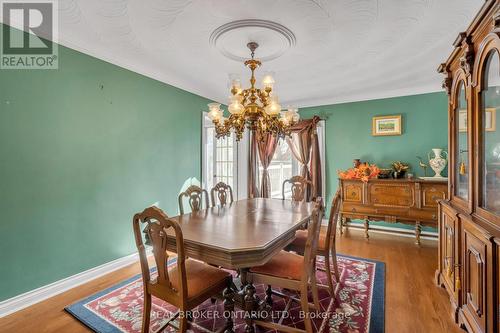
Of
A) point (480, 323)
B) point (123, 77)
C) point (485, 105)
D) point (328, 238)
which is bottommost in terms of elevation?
point (480, 323)

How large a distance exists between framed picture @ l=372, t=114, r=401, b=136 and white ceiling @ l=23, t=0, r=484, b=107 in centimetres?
68

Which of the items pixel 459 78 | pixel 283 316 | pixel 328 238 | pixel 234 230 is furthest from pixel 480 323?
pixel 459 78

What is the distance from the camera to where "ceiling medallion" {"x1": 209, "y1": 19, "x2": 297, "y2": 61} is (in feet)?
7.14

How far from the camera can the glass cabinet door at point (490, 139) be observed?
58.0 inches

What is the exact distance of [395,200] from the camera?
3730 millimetres

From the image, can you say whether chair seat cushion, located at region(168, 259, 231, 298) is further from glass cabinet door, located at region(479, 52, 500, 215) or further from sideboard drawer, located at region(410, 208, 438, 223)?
sideboard drawer, located at region(410, 208, 438, 223)

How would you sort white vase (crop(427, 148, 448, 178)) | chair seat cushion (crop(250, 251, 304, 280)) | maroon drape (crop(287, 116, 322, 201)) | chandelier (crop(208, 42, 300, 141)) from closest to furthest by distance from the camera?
chair seat cushion (crop(250, 251, 304, 280))
chandelier (crop(208, 42, 300, 141))
white vase (crop(427, 148, 448, 178))
maroon drape (crop(287, 116, 322, 201))

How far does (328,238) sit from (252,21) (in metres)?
2.09

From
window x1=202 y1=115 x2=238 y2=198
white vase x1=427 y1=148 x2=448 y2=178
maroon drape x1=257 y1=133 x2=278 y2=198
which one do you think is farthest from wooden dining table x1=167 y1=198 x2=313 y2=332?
maroon drape x1=257 y1=133 x2=278 y2=198

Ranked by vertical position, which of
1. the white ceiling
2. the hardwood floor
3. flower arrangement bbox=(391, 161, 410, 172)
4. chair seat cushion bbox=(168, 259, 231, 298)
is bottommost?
the hardwood floor

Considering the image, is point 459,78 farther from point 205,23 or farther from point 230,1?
point 205,23

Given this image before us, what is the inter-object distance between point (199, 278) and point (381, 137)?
4014mm

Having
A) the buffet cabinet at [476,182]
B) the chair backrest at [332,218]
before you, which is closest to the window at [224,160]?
the chair backrest at [332,218]

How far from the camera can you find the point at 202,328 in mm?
1902
